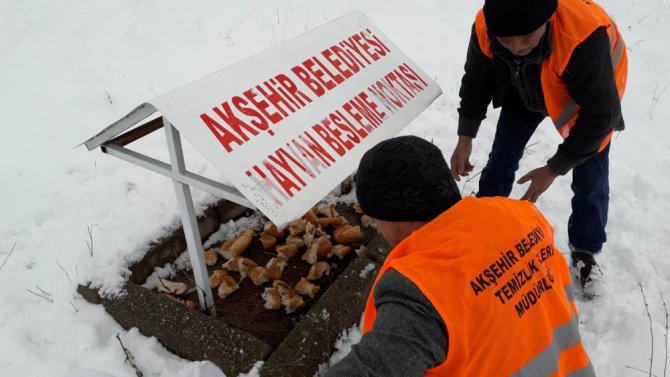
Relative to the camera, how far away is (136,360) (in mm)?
2436

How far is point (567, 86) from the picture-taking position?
210cm

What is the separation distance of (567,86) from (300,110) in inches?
46.8

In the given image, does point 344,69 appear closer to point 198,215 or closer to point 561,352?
point 198,215

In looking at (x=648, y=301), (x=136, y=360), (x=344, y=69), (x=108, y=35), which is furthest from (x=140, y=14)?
(x=648, y=301)

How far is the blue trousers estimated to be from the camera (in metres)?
2.56

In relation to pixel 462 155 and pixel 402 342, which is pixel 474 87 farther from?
pixel 402 342

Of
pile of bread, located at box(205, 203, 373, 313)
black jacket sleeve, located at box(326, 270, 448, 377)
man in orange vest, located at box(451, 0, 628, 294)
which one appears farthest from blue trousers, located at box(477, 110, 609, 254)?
black jacket sleeve, located at box(326, 270, 448, 377)

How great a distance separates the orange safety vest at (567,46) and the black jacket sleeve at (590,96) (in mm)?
37

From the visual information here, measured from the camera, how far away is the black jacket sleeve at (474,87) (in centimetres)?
253

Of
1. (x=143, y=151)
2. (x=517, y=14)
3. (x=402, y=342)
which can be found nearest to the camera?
(x=402, y=342)

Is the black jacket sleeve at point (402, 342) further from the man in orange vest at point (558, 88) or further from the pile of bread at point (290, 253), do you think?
the pile of bread at point (290, 253)

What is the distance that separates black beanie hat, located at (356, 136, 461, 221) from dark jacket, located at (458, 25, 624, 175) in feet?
3.23

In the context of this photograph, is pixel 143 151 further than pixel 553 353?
Yes

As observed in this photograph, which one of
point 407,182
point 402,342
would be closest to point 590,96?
point 407,182
